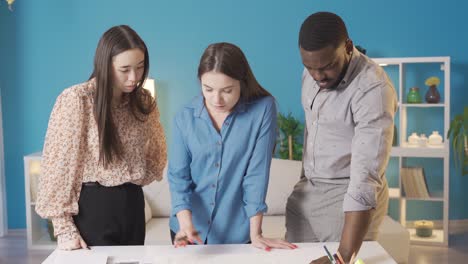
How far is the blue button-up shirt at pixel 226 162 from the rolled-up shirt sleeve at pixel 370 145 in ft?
1.03

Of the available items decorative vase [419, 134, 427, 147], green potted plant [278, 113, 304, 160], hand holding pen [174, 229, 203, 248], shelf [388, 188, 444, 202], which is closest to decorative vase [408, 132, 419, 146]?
decorative vase [419, 134, 427, 147]

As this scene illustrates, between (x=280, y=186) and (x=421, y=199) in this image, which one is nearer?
(x=280, y=186)

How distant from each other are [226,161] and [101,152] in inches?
15.6

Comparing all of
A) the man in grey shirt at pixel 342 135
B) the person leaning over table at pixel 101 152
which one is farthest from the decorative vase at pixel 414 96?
the person leaning over table at pixel 101 152

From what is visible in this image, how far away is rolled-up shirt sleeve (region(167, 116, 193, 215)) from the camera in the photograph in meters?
1.90

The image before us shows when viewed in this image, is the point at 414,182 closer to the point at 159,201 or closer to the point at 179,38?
the point at 159,201

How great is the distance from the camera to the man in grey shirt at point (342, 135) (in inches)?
65.9

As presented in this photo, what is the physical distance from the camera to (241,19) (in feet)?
15.7

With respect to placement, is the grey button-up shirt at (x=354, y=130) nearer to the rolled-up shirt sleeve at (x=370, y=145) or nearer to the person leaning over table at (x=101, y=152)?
the rolled-up shirt sleeve at (x=370, y=145)

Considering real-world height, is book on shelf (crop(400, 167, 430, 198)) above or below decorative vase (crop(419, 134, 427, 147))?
below

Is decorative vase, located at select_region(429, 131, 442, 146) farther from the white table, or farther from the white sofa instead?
the white table

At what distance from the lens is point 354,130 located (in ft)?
5.86

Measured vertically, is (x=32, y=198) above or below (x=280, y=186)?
below

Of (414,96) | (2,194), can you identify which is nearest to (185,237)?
(414,96)
